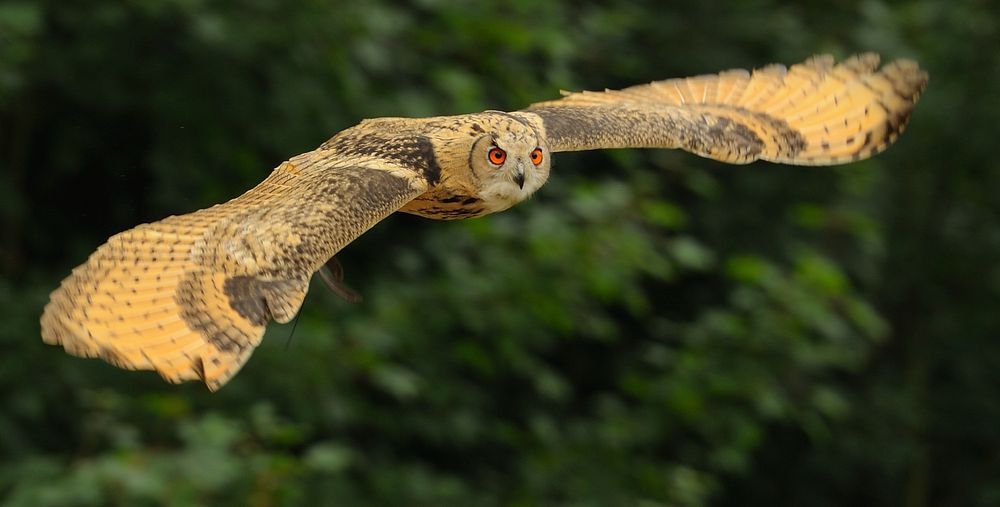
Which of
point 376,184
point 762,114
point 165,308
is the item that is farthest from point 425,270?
point 165,308

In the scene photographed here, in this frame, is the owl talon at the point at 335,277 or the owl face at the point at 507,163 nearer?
the owl face at the point at 507,163

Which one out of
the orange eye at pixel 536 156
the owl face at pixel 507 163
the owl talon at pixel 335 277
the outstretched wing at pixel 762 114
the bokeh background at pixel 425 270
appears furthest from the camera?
the bokeh background at pixel 425 270

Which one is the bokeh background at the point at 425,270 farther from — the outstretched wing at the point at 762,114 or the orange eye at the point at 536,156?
the orange eye at the point at 536,156

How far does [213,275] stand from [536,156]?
105 centimetres

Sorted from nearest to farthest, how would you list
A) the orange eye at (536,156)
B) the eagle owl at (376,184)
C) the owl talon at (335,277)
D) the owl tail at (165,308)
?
1. the owl tail at (165,308)
2. the eagle owl at (376,184)
3. the orange eye at (536,156)
4. the owl talon at (335,277)

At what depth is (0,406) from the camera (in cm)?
645

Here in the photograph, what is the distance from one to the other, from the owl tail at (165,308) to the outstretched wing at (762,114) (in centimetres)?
114

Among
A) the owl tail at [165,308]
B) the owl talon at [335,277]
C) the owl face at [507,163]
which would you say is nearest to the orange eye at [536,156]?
the owl face at [507,163]

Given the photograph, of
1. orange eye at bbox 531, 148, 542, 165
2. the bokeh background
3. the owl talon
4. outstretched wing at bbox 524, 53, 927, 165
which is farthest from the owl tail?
the bokeh background

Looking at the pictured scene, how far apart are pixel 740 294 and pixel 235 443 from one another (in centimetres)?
258

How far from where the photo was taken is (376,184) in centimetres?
367

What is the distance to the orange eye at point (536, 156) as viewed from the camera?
4109 mm

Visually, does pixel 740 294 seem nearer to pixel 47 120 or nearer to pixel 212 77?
pixel 212 77

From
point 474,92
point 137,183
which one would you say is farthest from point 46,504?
point 474,92
